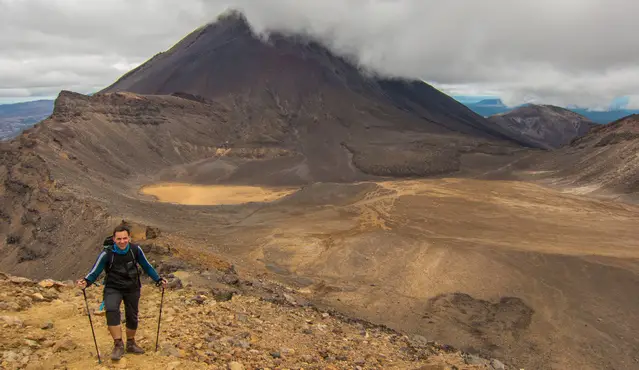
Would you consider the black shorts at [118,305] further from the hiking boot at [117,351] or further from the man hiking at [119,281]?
the hiking boot at [117,351]

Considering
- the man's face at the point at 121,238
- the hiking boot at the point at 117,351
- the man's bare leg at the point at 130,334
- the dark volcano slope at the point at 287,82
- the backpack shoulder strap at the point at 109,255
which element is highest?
the dark volcano slope at the point at 287,82

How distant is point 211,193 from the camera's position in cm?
4344

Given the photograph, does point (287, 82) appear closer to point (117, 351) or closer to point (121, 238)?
point (121, 238)

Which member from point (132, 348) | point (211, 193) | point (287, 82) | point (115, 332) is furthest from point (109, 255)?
point (287, 82)

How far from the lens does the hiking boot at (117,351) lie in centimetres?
482

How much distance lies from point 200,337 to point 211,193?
1519 inches

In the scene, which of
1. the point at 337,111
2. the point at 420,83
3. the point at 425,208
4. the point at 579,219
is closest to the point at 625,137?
the point at 579,219

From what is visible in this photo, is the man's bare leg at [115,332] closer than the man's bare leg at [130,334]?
Yes

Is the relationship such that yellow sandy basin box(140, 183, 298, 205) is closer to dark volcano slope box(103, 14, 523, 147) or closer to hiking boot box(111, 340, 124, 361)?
dark volcano slope box(103, 14, 523, 147)

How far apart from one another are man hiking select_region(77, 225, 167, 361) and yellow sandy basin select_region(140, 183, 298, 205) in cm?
3403

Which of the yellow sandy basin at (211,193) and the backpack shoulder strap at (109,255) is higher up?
the backpack shoulder strap at (109,255)

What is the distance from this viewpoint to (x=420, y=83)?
349 feet

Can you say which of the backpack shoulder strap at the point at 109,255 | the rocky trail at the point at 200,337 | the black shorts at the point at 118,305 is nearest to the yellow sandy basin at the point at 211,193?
the rocky trail at the point at 200,337

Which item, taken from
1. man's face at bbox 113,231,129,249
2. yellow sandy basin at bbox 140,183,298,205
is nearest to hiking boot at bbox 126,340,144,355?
man's face at bbox 113,231,129,249
